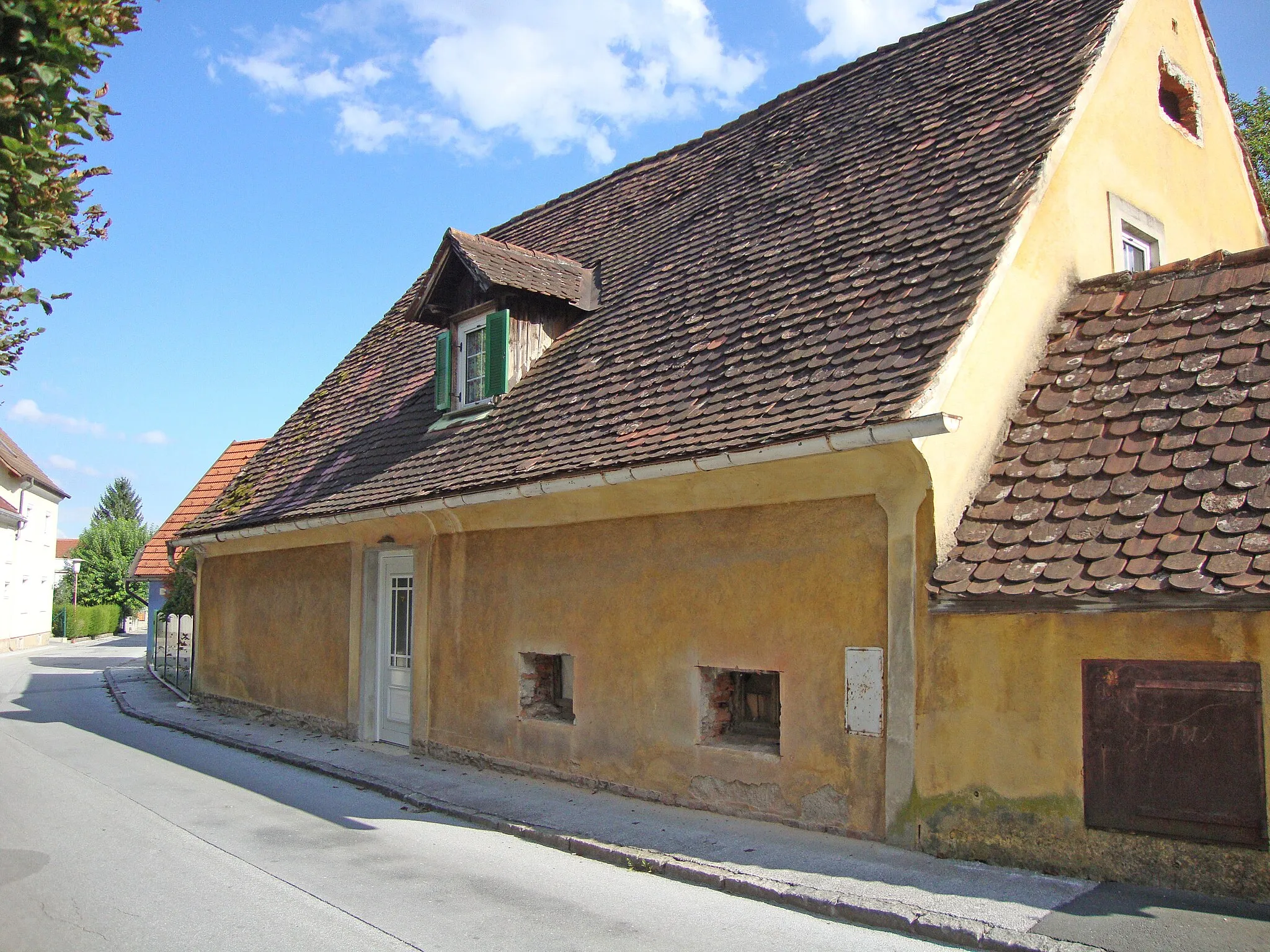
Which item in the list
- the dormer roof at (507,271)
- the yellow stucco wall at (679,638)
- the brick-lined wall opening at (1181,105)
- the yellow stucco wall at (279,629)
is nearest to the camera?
the yellow stucco wall at (679,638)

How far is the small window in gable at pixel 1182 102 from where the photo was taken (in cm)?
1041

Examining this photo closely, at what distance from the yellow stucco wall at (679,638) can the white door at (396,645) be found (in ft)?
4.00

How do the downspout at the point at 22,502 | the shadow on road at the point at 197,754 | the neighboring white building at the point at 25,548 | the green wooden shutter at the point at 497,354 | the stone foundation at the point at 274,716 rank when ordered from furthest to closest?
1. the downspout at the point at 22,502
2. the neighboring white building at the point at 25,548
3. the stone foundation at the point at 274,716
4. the green wooden shutter at the point at 497,354
5. the shadow on road at the point at 197,754

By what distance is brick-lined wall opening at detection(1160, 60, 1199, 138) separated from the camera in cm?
1052

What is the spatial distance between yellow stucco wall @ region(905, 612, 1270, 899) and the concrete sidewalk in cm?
18

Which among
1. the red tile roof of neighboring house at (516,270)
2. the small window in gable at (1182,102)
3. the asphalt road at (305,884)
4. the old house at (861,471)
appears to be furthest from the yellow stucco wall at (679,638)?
the small window in gable at (1182,102)

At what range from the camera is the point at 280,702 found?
589 inches

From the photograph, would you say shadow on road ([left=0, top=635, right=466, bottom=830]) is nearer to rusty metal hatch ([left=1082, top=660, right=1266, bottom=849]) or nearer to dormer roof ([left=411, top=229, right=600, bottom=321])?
rusty metal hatch ([left=1082, top=660, right=1266, bottom=849])

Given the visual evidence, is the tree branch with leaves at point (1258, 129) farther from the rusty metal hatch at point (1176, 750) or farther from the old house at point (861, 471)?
the rusty metal hatch at point (1176, 750)

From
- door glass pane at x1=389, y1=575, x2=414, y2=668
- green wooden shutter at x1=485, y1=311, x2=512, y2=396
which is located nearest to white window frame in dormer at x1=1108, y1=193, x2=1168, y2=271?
green wooden shutter at x1=485, y1=311, x2=512, y2=396

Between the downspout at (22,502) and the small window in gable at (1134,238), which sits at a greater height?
the small window in gable at (1134,238)

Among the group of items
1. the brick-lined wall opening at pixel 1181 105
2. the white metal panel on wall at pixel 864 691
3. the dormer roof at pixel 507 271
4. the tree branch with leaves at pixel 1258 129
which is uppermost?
the tree branch with leaves at pixel 1258 129

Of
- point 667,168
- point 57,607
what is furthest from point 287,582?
point 57,607

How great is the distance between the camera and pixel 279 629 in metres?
15.1
